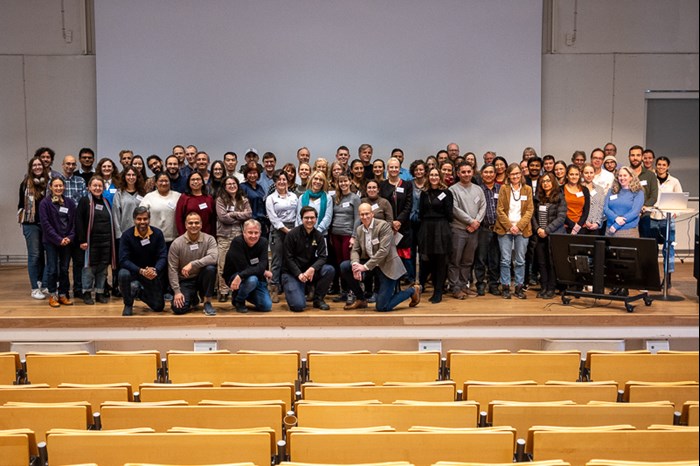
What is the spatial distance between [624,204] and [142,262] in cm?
478

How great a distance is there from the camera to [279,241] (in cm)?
722

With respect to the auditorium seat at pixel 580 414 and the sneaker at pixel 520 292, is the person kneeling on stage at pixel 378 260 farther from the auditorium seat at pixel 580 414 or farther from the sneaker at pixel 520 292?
the auditorium seat at pixel 580 414

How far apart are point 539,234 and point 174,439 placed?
16.0 ft

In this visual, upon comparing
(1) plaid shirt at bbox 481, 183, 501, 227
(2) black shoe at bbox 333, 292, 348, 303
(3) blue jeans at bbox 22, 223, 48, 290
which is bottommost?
(2) black shoe at bbox 333, 292, 348, 303

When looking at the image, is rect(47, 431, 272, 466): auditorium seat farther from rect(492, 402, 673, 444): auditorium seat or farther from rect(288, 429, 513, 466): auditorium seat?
rect(492, 402, 673, 444): auditorium seat

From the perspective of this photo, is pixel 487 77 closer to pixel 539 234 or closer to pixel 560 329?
pixel 539 234

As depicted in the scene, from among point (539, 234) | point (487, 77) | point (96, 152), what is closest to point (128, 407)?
point (539, 234)

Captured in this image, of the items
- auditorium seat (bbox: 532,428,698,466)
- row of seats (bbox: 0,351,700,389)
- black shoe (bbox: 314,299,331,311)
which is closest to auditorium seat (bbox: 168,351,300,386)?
row of seats (bbox: 0,351,700,389)

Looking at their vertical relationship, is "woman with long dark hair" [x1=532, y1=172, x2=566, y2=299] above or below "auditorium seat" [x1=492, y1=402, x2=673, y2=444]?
above

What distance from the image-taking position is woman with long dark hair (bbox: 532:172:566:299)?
23.8 ft

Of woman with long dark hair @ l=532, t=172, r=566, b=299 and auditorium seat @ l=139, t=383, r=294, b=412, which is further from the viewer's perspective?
woman with long dark hair @ l=532, t=172, r=566, b=299

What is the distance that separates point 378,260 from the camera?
667 centimetres

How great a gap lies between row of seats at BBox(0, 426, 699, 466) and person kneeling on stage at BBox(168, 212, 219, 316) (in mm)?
3218

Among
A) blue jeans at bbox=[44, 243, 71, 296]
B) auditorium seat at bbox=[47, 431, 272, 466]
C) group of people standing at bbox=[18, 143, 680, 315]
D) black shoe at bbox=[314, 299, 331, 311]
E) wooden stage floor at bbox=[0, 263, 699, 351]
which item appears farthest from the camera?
blue jeans at bbox=[44, 243, 71, 296]
